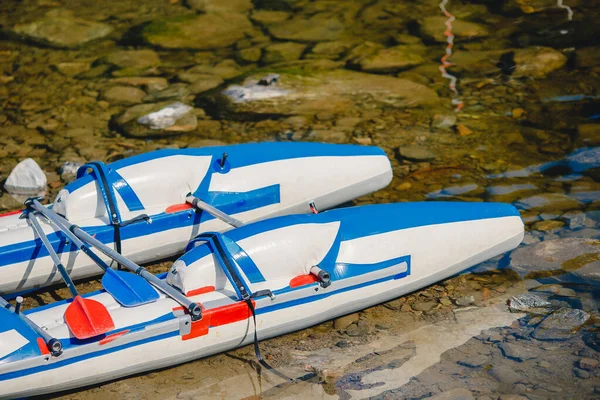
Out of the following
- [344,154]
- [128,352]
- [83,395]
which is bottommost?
[83,395]

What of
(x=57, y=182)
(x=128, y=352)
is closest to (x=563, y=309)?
(x=128, y=352)

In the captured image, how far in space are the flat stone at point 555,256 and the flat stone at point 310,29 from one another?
5.26 metres

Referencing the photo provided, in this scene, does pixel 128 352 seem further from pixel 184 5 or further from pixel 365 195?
pixel 184 5

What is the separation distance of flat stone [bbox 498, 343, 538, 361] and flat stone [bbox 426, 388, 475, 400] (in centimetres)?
51

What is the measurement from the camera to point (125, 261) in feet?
18.1

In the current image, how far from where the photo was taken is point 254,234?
5.47 meters

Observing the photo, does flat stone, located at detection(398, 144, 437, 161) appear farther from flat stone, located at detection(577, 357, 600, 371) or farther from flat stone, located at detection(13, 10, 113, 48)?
flat stone, located at detection(13, 10, 113, 48)

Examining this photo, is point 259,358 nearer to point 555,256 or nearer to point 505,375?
point 505,375

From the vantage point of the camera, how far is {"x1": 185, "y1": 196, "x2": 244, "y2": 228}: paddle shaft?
610 centimetres

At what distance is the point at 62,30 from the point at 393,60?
4952 millimetres

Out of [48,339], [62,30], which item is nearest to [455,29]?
[62,30]

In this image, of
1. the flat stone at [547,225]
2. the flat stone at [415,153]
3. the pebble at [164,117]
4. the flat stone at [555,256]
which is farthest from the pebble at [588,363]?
the pebble at [164,117]

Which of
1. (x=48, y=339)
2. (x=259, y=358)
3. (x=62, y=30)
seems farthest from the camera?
(x=62, y=30)

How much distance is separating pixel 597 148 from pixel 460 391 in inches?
155
